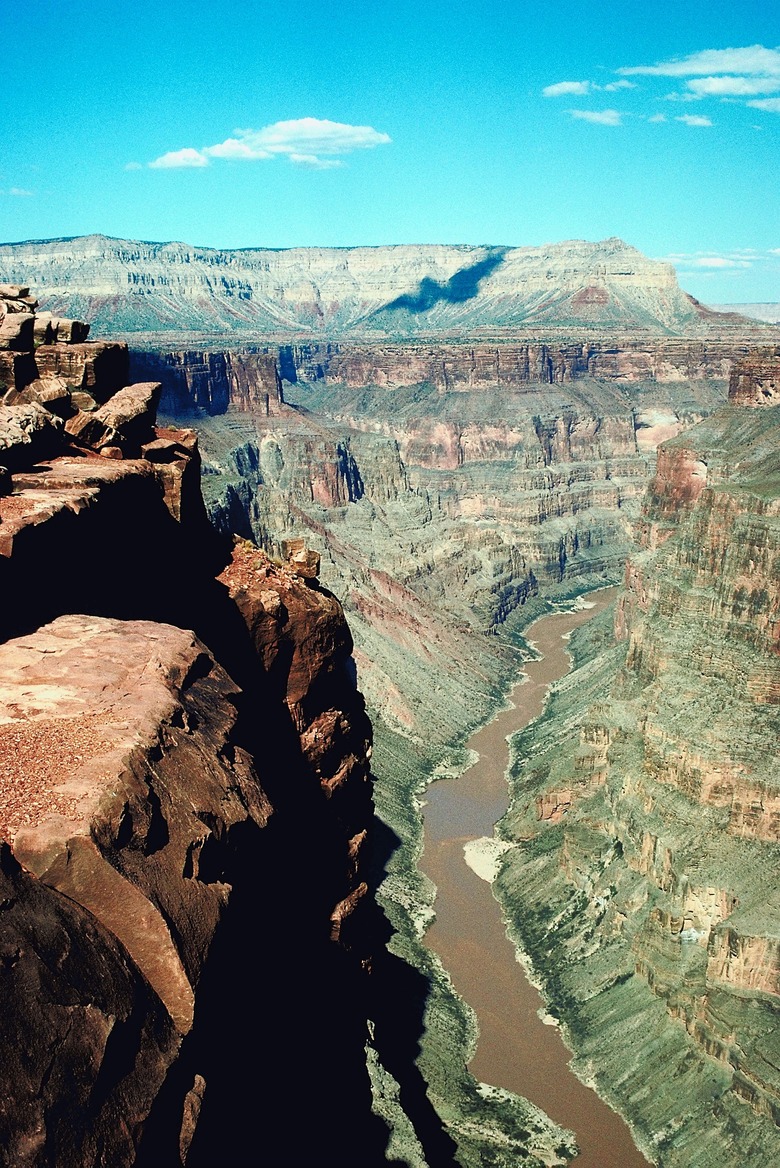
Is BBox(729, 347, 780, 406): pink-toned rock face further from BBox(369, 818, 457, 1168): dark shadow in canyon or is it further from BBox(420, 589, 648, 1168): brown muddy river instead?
BBox(369, 818, 457, 1168): dark shadow in canyon

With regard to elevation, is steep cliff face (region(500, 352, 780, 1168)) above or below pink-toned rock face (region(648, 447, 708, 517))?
below

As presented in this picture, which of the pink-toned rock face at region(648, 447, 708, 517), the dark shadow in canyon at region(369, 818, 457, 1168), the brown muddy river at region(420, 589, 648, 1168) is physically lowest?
the brown muddy river at region(420, 589, 648, 1168)

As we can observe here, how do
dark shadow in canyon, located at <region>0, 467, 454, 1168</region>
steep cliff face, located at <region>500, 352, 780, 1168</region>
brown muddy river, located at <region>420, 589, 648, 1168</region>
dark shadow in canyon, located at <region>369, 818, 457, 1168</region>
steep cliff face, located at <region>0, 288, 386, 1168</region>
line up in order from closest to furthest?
1. steep cliff face, located at <region>0, 288, 386, 1168</region>
2. dark shadow in canyon, located at <region>0, 467, 454, 1168</region>
3. dark shadow in canyon, located at <region>369, 818, 457, 1168</region>
4. brown muddy river, located at <region>420, 589, 648, 1168</region>
5. steep cliff face, located at <region>500, 352, 780, 1168</region>

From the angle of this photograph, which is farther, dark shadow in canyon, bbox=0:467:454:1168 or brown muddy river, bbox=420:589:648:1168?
brown muddy river, bbox=420:589:648:1168

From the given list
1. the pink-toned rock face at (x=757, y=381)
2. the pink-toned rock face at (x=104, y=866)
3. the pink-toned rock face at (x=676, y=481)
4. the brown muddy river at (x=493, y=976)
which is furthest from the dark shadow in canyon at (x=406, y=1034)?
the pink-toned rock face at (x=757, y=381)

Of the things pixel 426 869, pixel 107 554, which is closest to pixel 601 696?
pixel 426 869

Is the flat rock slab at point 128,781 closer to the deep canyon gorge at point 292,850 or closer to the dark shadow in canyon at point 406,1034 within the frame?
the deep canyon gorge at point 292,850

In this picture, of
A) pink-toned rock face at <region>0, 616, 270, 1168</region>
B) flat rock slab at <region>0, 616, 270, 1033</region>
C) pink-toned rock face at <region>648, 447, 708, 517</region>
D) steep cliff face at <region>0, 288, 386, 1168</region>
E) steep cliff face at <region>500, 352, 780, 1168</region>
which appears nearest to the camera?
pink-toned rock face at <region>0, 616, 270, 1168</region>

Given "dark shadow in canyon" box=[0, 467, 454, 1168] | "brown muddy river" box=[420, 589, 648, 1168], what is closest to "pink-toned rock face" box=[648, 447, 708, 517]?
"brown muddy river" box=[420, 589, 648, 1168]

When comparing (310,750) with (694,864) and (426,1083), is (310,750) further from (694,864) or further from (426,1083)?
(694,864)
